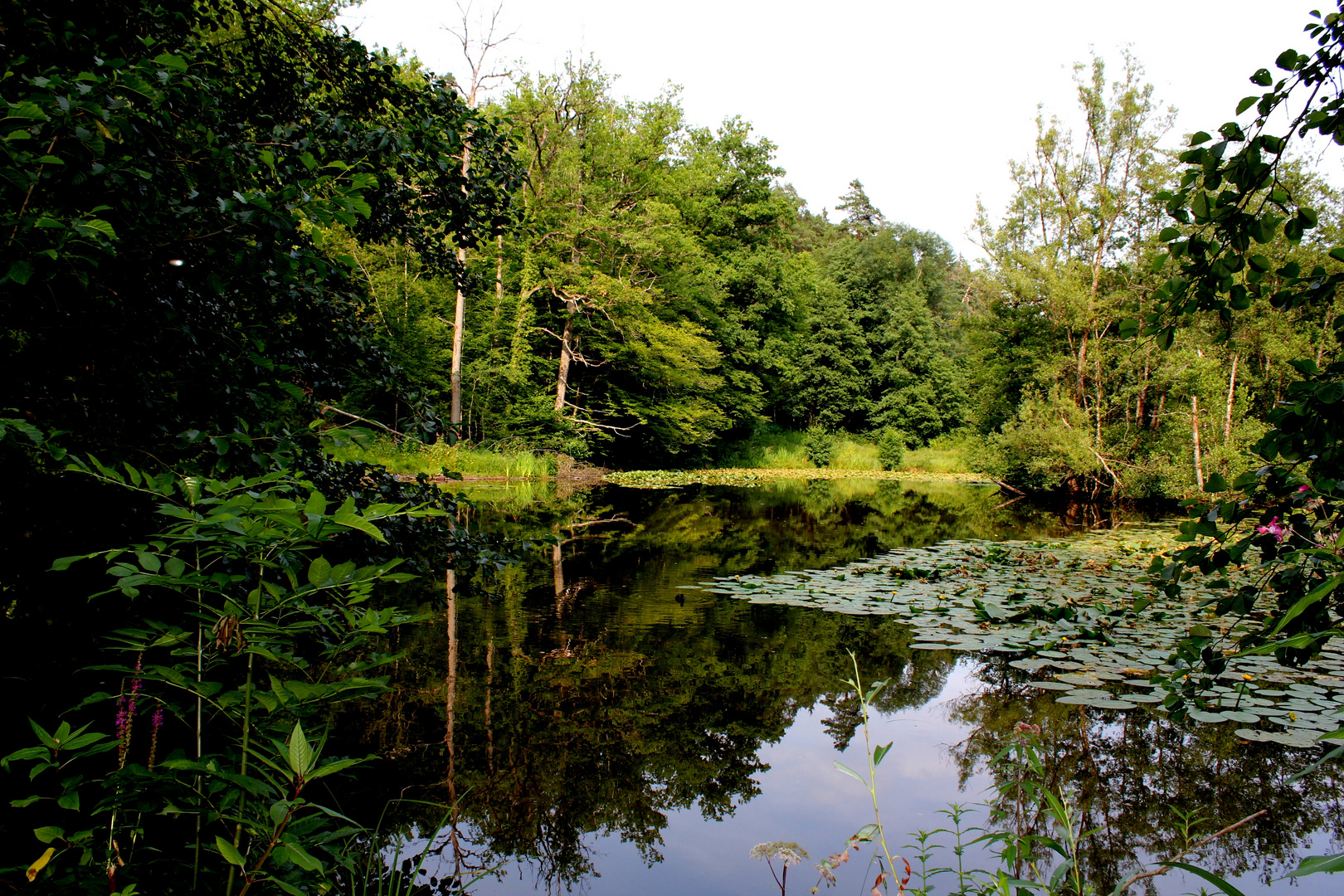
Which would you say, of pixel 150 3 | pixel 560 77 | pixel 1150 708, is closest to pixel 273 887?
pixel 150 3

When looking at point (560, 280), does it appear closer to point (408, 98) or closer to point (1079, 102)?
point (1079, 102)

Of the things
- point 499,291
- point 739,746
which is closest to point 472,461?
point 499,291

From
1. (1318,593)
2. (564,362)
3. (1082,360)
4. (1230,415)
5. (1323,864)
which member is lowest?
(1323,864)

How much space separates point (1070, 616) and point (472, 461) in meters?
14.4

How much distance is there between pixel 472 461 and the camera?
1634cm

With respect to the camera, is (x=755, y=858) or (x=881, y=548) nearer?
(x=755, y=858)

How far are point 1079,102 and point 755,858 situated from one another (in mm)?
18054

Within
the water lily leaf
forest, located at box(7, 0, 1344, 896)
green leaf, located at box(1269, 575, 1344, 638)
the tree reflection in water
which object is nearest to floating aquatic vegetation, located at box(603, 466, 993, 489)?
forest, located at box(7, 0, 1344, 896)

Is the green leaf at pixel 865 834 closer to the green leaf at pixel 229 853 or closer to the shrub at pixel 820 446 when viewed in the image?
the green leaf at pixel 229 853

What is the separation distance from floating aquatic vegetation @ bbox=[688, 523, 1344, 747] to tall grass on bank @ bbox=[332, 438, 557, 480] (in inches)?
329

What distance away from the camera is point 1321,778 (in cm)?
346

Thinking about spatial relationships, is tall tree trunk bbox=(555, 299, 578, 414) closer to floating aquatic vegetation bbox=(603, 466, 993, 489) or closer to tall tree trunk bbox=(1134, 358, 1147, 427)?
floating aquatic vegetation bbox=(603, 466, 993, 489)

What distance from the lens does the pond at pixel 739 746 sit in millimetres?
2791

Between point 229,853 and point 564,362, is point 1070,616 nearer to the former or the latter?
point 229,853
